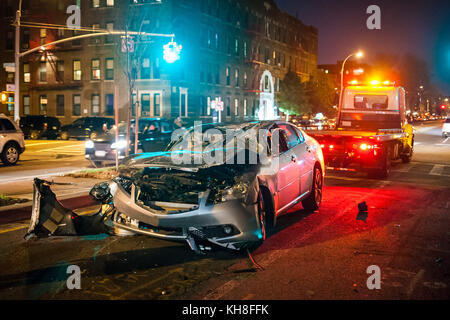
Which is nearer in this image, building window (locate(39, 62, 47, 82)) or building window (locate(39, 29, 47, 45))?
building window (locate(39, 29, 47, 45))

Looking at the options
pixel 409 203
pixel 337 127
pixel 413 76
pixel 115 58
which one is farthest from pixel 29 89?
pixel 413 76

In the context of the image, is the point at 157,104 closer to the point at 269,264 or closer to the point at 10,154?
the point at 10,154

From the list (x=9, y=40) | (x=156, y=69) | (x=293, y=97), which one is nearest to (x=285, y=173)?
(x=156, y=69)

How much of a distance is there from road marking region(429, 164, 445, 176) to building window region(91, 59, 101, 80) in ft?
119

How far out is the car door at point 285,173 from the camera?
6.82 metres

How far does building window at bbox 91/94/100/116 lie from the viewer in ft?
155

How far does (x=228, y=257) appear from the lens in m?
5.94

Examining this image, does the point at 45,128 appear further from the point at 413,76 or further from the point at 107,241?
the point at 413,76

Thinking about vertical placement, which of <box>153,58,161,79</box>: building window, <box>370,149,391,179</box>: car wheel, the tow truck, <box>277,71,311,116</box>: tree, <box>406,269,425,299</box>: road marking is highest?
<box>153,58,161,79</box>: building window

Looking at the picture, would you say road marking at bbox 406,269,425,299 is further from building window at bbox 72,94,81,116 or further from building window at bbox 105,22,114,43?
building window at bbox 72,94,81,116

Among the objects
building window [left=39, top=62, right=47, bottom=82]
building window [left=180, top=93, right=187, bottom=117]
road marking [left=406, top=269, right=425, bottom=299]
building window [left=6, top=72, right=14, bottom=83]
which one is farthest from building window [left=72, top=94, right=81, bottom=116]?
road marking [left=406, top=269, right=425, bottom=299]

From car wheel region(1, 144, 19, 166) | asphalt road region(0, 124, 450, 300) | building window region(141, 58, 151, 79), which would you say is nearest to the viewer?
asphalt road region(0, 124, 450, 300)

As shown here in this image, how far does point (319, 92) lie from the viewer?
63031 mm
